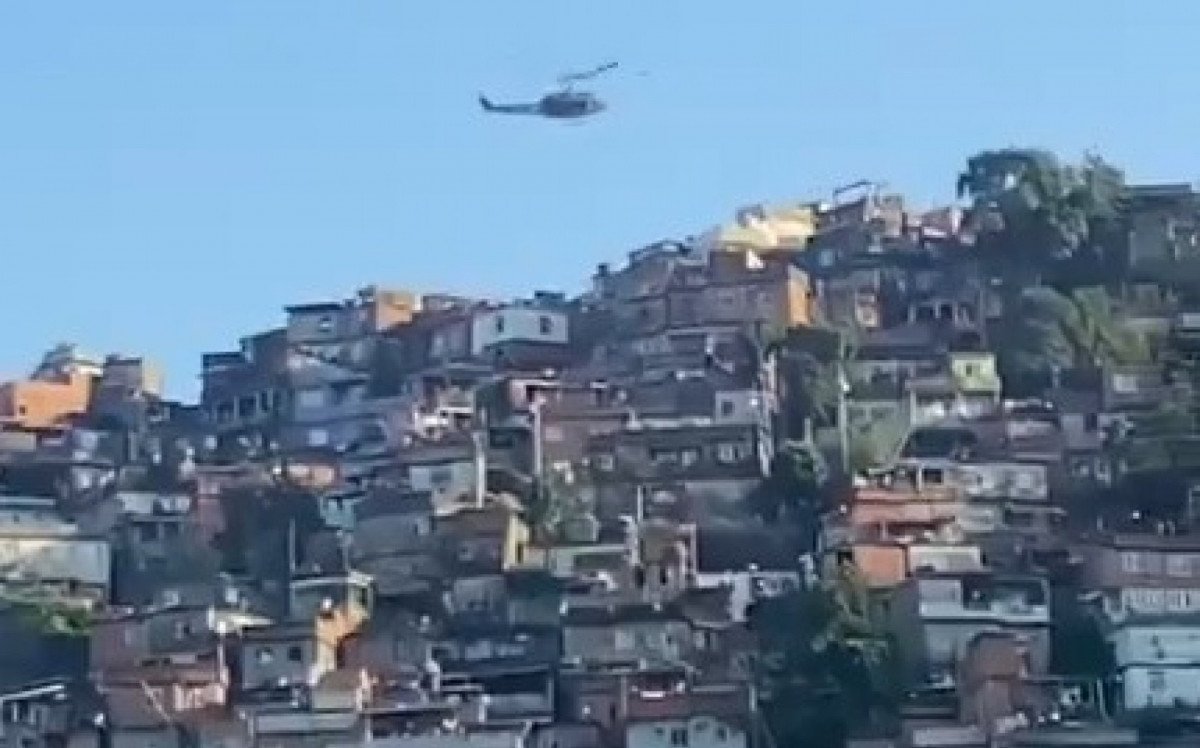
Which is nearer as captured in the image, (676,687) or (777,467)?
(676,687)

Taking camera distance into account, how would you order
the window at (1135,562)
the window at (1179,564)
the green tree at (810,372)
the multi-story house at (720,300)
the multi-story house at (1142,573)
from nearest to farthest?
the multi-story house at (1142,573), the window at (1135,562), the window at (1179,564), the green tree at (810,372), the multi-story house at (720,300)

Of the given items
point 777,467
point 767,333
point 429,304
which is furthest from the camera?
point 429,304

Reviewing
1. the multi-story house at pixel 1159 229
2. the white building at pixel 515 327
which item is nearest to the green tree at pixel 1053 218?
the multi-story house at pixel 1159 229

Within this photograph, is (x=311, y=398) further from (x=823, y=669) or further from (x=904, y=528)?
(x=823, y=669)

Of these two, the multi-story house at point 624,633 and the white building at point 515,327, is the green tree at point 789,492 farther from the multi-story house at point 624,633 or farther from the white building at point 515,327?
the white building at point 515,327

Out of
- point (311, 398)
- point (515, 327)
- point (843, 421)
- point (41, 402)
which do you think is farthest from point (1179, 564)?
point (41, 402)

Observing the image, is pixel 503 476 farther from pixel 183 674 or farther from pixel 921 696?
pixel 921 696

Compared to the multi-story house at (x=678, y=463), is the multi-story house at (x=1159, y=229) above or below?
above

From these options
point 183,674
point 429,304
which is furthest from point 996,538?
point 429,304

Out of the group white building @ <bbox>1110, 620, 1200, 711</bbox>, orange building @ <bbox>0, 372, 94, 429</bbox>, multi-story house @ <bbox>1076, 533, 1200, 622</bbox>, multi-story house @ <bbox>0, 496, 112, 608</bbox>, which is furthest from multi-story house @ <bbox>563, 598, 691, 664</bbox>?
orange building @ <bbox>0, 372, 94, 429</bbox>
